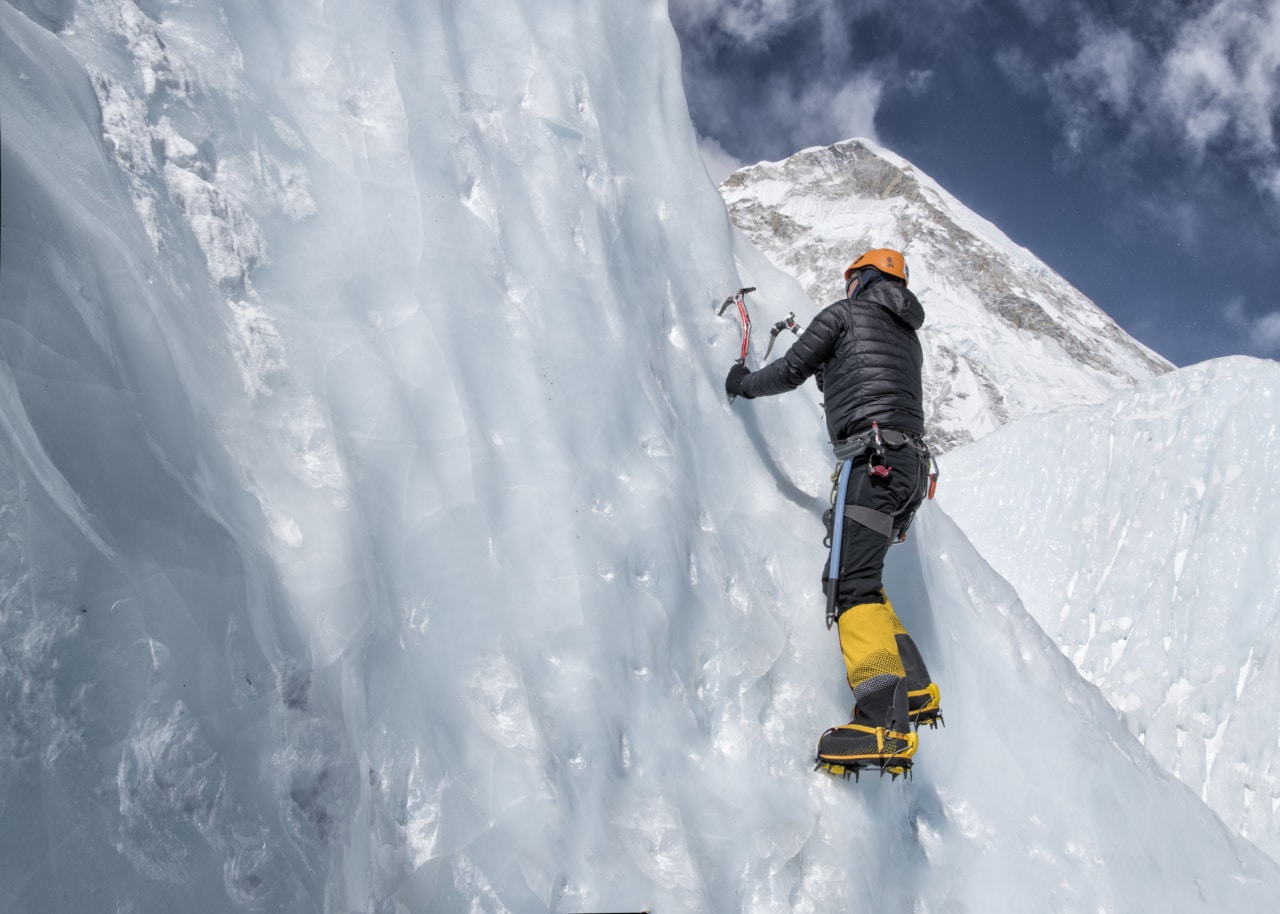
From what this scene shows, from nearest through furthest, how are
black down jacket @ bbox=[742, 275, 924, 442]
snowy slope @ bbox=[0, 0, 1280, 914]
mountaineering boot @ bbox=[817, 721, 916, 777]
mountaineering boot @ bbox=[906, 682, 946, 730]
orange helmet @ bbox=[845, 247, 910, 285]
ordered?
snowy slope @ bbox=[0, 0, 1280, 914]
mountaineering boot @ bbox=[817, 721, 916, 777]
mountaineering boot @ bbox=[906, 682, 946, 730]
black down jacket @ bbox=[742, 275, 924, 442]
orange helmet @ bbox=[845, 247, 910, 285]

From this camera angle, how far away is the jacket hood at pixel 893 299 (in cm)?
315

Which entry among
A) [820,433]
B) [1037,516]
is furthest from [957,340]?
[820,433]

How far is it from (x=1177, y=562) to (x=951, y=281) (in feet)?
277

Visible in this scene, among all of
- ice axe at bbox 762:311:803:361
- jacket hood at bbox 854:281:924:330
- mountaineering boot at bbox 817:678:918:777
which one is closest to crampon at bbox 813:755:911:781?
mountaineering boot at bbox 817:678:918:777

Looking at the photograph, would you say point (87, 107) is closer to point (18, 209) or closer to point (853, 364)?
point (18, 209)

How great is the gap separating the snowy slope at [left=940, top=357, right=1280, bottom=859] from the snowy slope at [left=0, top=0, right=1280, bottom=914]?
17.8ft

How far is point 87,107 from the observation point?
182 cm

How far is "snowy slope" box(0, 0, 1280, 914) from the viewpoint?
1474mm

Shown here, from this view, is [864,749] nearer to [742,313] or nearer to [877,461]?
[877,461]

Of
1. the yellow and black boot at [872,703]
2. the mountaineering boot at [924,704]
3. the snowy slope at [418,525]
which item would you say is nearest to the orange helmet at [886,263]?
the snowy slope at [418,525]

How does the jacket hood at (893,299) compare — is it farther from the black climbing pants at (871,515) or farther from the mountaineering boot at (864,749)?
the mountaineering boot at (864,749)

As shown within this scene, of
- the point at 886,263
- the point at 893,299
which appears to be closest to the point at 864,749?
the point at 893,299

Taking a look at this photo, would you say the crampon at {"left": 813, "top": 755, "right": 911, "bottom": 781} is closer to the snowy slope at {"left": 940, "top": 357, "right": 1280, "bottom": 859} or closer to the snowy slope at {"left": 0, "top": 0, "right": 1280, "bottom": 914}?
the snowy slope at {"left": 0, "top": 0, "right": 1280, "bottom": 914}

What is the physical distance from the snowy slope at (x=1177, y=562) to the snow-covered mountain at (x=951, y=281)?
58882mm
